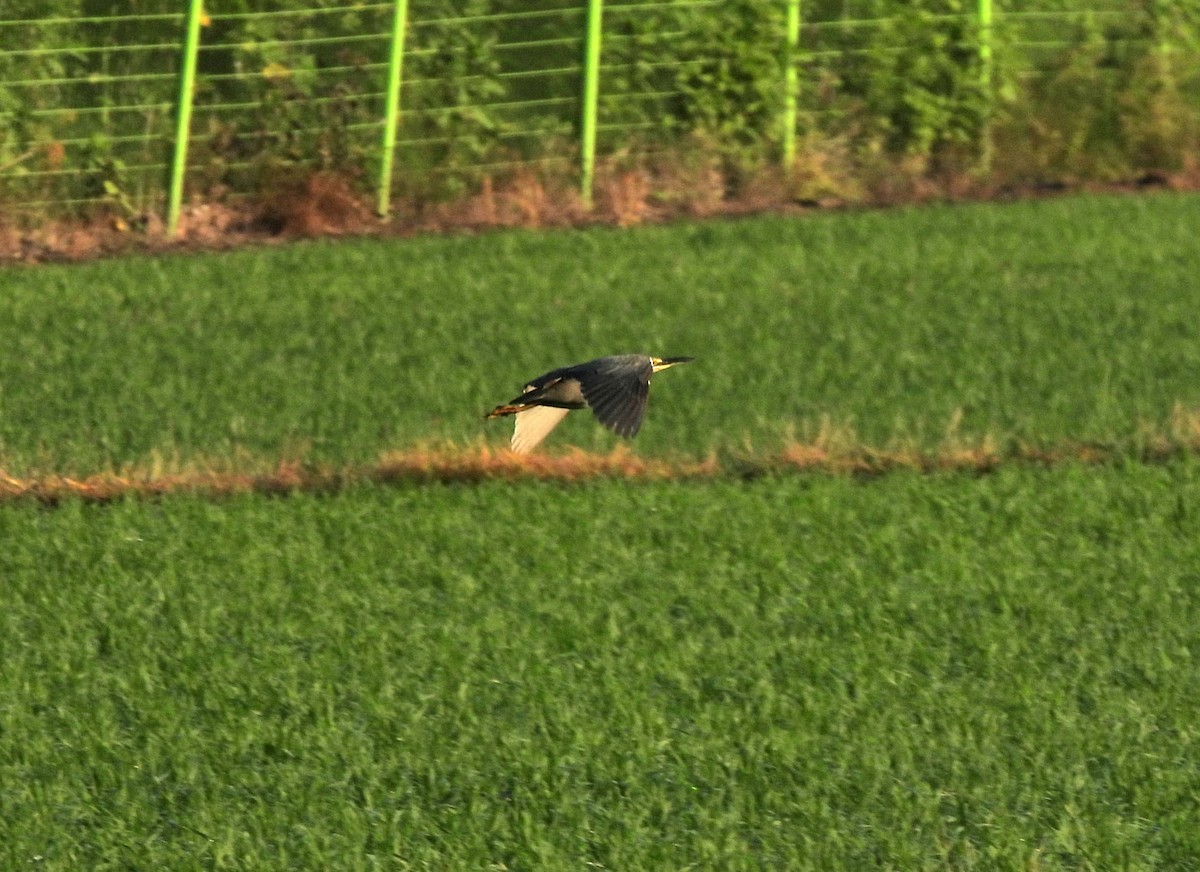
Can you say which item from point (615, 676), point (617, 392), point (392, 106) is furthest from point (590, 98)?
point (617, 392)

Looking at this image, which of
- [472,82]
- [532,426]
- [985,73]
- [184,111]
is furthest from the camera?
[985,73]

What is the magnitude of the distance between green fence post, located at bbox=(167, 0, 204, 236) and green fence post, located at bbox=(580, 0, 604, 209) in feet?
8.98

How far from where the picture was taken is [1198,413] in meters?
10.8

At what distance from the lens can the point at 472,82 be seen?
1589cm

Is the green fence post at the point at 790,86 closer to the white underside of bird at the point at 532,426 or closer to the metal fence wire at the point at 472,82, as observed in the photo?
the metal fence wire at the point at 472,82

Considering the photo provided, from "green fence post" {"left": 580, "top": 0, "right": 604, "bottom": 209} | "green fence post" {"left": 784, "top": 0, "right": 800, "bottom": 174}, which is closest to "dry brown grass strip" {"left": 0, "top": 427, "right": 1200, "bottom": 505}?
"green fence post" {"left": 580, "top": 0, "right": 604, "bottom": 209}

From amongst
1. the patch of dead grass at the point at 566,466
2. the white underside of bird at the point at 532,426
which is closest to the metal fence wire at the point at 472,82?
the patch of dead grass at the point at 566,466

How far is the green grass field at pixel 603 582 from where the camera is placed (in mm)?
6387

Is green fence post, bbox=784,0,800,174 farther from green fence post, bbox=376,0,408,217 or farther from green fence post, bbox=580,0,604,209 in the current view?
green fence post, bbox=376,0,408,217

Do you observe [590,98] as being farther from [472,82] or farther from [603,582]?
[603,582]

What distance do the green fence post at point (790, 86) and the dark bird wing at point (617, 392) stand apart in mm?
11411

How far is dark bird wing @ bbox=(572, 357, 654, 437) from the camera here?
454 cm

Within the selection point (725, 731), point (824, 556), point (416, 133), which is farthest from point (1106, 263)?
point (725, 731)

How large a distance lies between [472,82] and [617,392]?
11.5 meters
